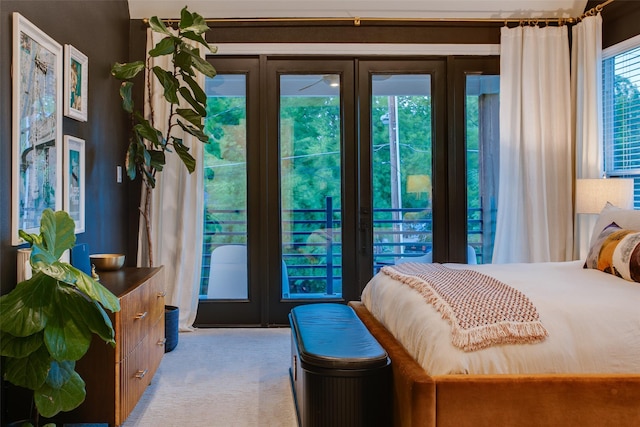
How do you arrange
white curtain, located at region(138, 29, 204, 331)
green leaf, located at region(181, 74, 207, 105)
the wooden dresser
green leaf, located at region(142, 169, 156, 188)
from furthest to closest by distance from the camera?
white curtain, located at region(138, 29, 204, 331) < green leaf, located at region(142, 169, 156, 188) < green leaf, located at region(181, 74, 207, 105) < the wooden dresser

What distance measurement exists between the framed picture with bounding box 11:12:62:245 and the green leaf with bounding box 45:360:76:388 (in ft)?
2.46

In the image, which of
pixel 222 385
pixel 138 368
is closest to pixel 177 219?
pixel 222 385

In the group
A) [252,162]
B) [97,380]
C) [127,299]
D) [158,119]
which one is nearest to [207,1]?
[158,119]

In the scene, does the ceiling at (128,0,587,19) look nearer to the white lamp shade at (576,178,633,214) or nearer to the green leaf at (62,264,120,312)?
the white lamp shade at (576,178,633,214)

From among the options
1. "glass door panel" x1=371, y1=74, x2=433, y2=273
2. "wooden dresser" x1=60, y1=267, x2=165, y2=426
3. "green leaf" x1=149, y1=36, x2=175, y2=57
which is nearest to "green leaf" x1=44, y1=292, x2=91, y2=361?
"wooden dresser" x1=60, y1=267, x2=165, y2=426

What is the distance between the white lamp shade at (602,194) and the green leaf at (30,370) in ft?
11.4

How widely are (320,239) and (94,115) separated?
1.99m

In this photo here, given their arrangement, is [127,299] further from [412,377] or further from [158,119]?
[158,119]

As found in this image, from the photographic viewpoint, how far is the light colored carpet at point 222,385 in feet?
8.85

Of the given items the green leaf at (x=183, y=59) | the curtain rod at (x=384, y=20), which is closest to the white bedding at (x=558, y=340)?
the green leaf at (x=183, y=59)

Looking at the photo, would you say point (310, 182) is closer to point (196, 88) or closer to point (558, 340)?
point (196, 88)

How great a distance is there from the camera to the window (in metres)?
3.97

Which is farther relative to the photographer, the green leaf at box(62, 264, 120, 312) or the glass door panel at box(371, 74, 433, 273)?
the glass door panel at box(371, 74, 433, 273)

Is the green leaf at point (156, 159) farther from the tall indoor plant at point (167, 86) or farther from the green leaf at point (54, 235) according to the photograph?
the green leaf at point (54, 235)
